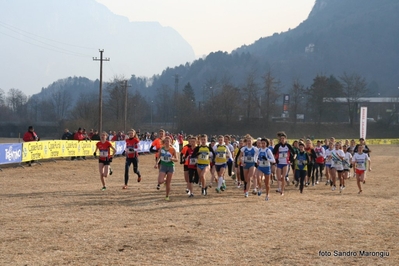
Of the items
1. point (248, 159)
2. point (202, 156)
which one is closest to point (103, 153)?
point (202, 156)

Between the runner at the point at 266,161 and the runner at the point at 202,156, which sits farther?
the runner at the point at 202,156

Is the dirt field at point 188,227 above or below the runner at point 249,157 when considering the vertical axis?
below

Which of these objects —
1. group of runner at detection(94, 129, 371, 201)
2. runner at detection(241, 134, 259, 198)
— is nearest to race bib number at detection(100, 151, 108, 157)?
group of runner at detection(94, 129, 371, 201)

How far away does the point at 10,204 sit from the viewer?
14914 mm

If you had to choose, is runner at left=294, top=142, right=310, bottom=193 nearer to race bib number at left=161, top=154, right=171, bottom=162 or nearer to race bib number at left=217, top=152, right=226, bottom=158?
race bib number at left=217, top=152, right=226, bottom=158

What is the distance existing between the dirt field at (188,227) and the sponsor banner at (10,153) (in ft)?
21.3

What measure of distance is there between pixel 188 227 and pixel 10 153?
55.8 feet

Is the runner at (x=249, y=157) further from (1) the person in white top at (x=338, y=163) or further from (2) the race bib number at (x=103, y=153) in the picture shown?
(1) the person in white top at (x=338, y=163)

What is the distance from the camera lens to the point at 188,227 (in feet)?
38.4

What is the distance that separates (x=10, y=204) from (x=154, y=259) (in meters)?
7.56

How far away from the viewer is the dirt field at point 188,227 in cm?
901

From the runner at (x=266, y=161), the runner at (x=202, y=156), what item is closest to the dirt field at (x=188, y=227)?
the runner at (x=266, y=161)

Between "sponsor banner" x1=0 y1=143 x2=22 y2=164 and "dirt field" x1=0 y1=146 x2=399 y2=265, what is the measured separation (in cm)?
650

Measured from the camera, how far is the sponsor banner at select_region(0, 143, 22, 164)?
84.0ft
